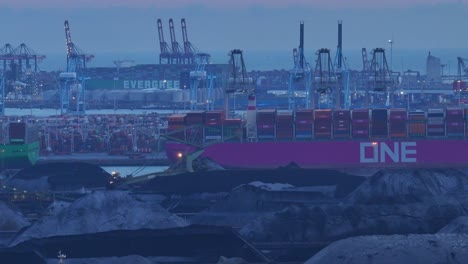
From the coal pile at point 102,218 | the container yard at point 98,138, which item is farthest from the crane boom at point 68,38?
the coal pile at point 102,218

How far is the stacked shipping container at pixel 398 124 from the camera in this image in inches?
1127

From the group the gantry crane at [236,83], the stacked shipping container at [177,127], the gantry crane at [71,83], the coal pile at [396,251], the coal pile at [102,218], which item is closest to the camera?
the coal pile at [396,251]

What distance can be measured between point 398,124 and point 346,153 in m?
1.33

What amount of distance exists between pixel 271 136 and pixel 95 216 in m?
13.4

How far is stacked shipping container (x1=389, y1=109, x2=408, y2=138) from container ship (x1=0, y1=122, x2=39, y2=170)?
324 inches

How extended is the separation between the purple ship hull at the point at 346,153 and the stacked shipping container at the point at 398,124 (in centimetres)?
16

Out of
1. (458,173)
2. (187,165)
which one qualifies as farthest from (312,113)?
(458,173)

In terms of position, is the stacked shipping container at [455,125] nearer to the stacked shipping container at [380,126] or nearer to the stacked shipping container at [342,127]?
the stacked shipping container at [380,126]

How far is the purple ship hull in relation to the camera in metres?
28.6

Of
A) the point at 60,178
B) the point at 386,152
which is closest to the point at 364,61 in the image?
the point at 386,152

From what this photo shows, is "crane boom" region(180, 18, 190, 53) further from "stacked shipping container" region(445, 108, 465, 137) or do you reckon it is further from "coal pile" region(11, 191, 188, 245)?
"coal pile" region(11, 191, 188, 245)

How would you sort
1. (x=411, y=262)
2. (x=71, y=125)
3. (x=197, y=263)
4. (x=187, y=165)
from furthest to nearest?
(x=71, y=125) < (x=187, y=165) < (x=197, y=263) < (x=411, y=262)

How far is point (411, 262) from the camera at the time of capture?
1188 centimetres

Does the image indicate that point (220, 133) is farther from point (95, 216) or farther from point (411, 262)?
point (411, 262)
